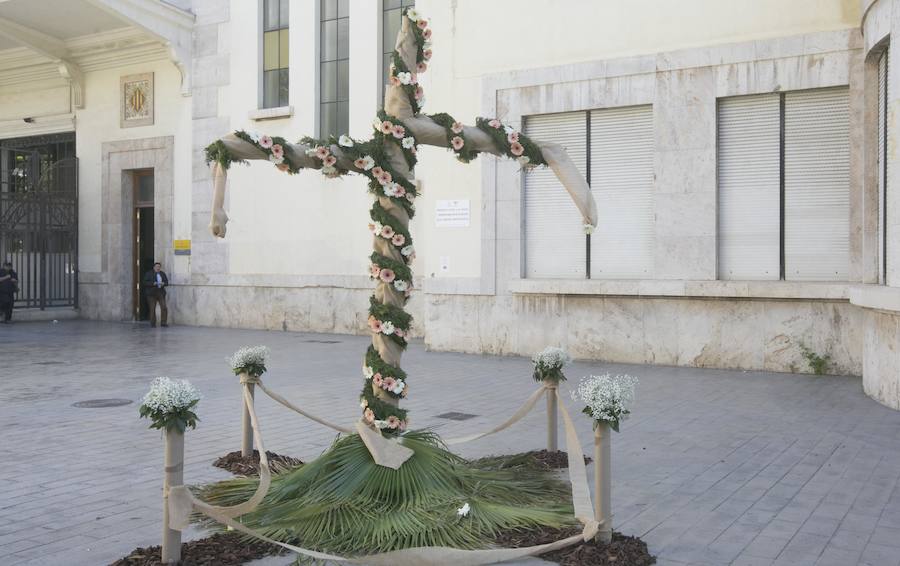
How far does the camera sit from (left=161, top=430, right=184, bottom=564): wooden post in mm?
4445

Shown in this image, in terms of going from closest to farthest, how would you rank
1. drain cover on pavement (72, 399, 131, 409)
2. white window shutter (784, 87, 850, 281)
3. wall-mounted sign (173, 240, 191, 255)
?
drain cover on pavement (72, 399, 131, 409), white window shutter (784, 87, 850, 281), wall-mounted sign (173, 240, 191, 255)

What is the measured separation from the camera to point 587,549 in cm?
463

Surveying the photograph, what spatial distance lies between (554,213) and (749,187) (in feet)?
10.5

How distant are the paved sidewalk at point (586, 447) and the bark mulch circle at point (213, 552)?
0.24m

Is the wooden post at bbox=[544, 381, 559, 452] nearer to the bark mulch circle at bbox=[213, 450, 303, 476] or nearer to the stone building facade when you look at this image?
the bark mulch circle at bbox=[213, 450, 303, 476]

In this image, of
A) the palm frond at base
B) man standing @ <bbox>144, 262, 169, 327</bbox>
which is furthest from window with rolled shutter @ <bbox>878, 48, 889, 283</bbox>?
man standing @ <bbox>144, 262, 169, 327</bbox>

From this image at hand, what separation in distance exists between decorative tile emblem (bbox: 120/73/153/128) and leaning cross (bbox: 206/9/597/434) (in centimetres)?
1851

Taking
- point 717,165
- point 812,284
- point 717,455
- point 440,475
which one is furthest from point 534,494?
point 717,165

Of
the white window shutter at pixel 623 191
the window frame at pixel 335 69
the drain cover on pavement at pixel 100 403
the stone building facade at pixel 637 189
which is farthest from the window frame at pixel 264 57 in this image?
the drain cover on pavement at pixel 100 403

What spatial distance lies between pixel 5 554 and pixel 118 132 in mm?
20577

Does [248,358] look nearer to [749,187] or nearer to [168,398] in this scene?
[168,398]

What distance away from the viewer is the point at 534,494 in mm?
5844

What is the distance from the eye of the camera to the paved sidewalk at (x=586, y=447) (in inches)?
198

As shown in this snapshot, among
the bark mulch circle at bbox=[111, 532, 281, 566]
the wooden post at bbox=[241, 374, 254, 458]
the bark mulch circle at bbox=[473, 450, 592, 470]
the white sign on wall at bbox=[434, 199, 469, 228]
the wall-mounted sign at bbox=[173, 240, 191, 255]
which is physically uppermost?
the white sign on wall at bbox=[434, 199, 469, 228]
